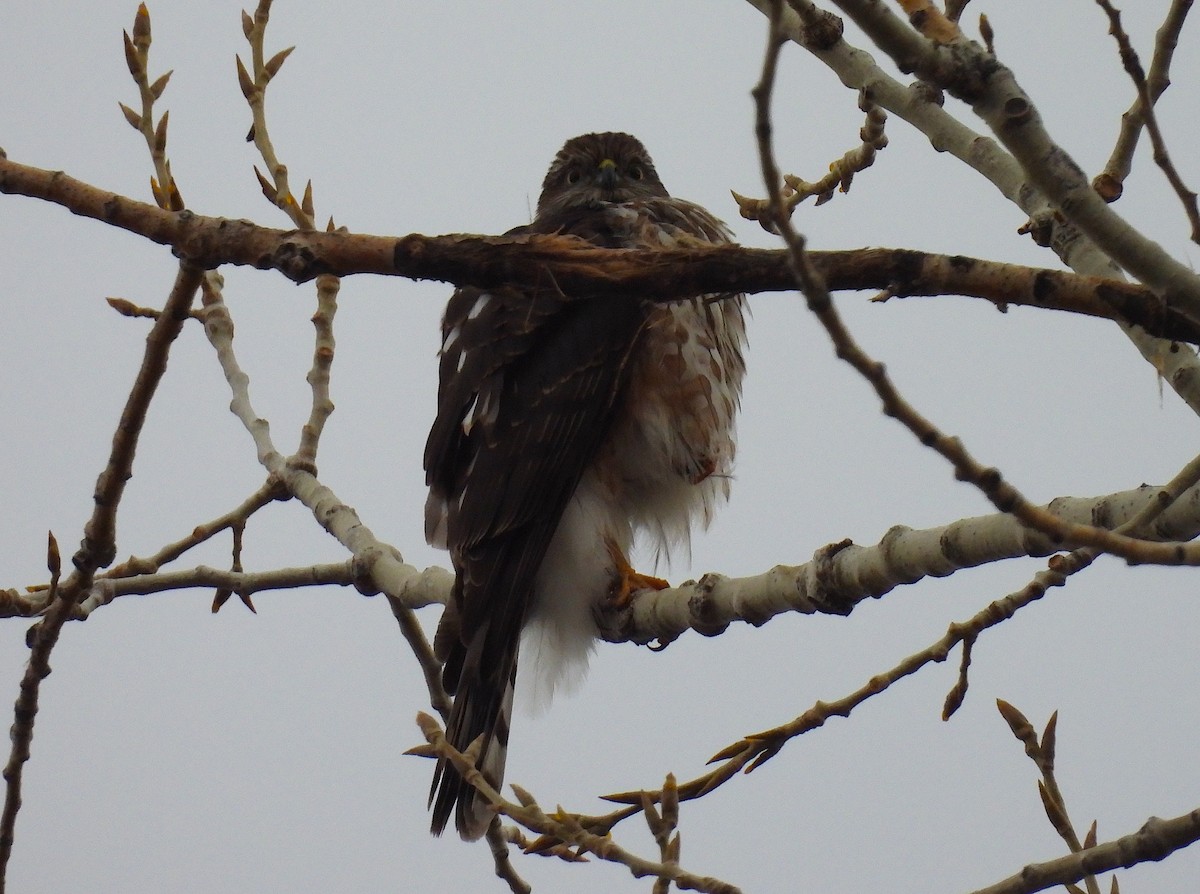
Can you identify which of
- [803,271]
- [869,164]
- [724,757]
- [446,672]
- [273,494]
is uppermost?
[869,164]

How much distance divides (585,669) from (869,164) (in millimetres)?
1928

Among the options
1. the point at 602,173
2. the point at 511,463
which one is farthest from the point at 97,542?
the point at 602,173

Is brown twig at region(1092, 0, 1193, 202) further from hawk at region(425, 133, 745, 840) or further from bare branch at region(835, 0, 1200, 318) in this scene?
hawk at region(425, 133, 745, 840)

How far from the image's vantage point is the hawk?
4125mm

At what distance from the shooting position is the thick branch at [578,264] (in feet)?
→ 7.37

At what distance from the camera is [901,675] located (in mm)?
2463

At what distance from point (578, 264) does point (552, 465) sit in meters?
1.81

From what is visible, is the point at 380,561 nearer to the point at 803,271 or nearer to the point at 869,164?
the point at 869,164

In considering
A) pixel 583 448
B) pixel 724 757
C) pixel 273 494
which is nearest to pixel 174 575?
pixel 273 494

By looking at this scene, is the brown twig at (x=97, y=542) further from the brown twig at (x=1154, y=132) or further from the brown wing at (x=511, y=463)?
the brown twig at (x=1154, y=132)

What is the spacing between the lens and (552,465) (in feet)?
13.8

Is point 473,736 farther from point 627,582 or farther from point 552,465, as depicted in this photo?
point 552,465

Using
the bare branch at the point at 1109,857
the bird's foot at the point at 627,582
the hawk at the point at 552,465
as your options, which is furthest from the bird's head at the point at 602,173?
the bare branch at the point at 1109,857

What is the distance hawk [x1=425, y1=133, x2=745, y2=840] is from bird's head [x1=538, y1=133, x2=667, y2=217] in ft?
2.68
